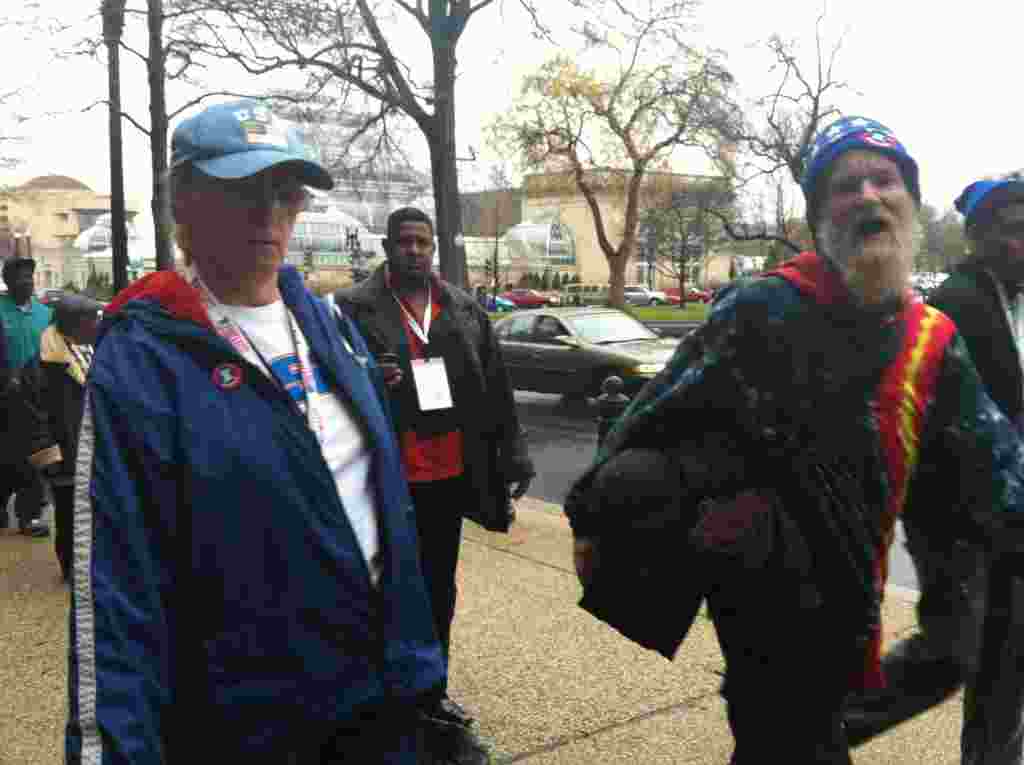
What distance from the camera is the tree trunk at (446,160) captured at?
16797 millimetres

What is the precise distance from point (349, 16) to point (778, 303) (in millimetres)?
16184

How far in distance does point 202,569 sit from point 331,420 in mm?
391

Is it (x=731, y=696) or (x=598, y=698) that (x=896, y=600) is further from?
(x=731, y=696)

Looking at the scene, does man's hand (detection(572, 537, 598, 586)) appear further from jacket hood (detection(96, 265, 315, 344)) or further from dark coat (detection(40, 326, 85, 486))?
dark coat (detection(40, 326, 85, 486))

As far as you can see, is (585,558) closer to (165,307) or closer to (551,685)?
(165,307)

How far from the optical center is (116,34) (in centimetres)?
1264

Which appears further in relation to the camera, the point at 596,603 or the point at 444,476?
the point at 444,476

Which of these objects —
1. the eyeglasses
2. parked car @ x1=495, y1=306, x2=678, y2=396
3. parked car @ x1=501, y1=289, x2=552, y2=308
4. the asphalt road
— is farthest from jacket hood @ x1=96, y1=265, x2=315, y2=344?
parked car @ x1=501, y1=289, x2=552, y2=308

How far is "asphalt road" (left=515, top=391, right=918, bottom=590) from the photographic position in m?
7.26

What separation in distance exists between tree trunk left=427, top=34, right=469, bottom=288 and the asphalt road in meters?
2.53

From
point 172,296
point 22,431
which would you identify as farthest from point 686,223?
point 172,296

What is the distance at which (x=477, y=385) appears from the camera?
4.21 m

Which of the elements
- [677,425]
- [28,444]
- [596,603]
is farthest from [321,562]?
[28,444]

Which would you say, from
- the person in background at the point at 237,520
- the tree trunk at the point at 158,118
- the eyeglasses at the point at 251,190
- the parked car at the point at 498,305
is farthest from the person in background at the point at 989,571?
the parked car at the point at 498,305
